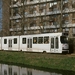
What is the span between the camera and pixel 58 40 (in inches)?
1384

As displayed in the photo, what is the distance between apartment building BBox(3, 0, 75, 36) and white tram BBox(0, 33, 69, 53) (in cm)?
743

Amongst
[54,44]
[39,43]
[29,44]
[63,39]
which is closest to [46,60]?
[54,44]

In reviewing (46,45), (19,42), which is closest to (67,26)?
(19,42)

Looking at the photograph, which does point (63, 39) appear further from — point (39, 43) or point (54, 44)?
point (39, 43)

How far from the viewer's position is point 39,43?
38.7 m

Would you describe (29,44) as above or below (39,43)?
below

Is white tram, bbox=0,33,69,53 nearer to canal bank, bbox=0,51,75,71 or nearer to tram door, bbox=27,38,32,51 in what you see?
tram door, bbox=27,38,32,51

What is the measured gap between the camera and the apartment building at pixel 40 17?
55781 millimetres

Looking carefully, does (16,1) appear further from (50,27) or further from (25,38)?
(25,38)

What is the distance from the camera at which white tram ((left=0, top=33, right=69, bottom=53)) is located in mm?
35188

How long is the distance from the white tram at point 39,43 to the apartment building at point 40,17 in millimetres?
7425

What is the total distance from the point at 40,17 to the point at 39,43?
23.5 metres

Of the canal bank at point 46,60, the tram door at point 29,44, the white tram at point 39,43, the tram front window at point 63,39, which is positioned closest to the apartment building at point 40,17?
the white tram at point 39,43

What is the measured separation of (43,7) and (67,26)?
9.17 metres
